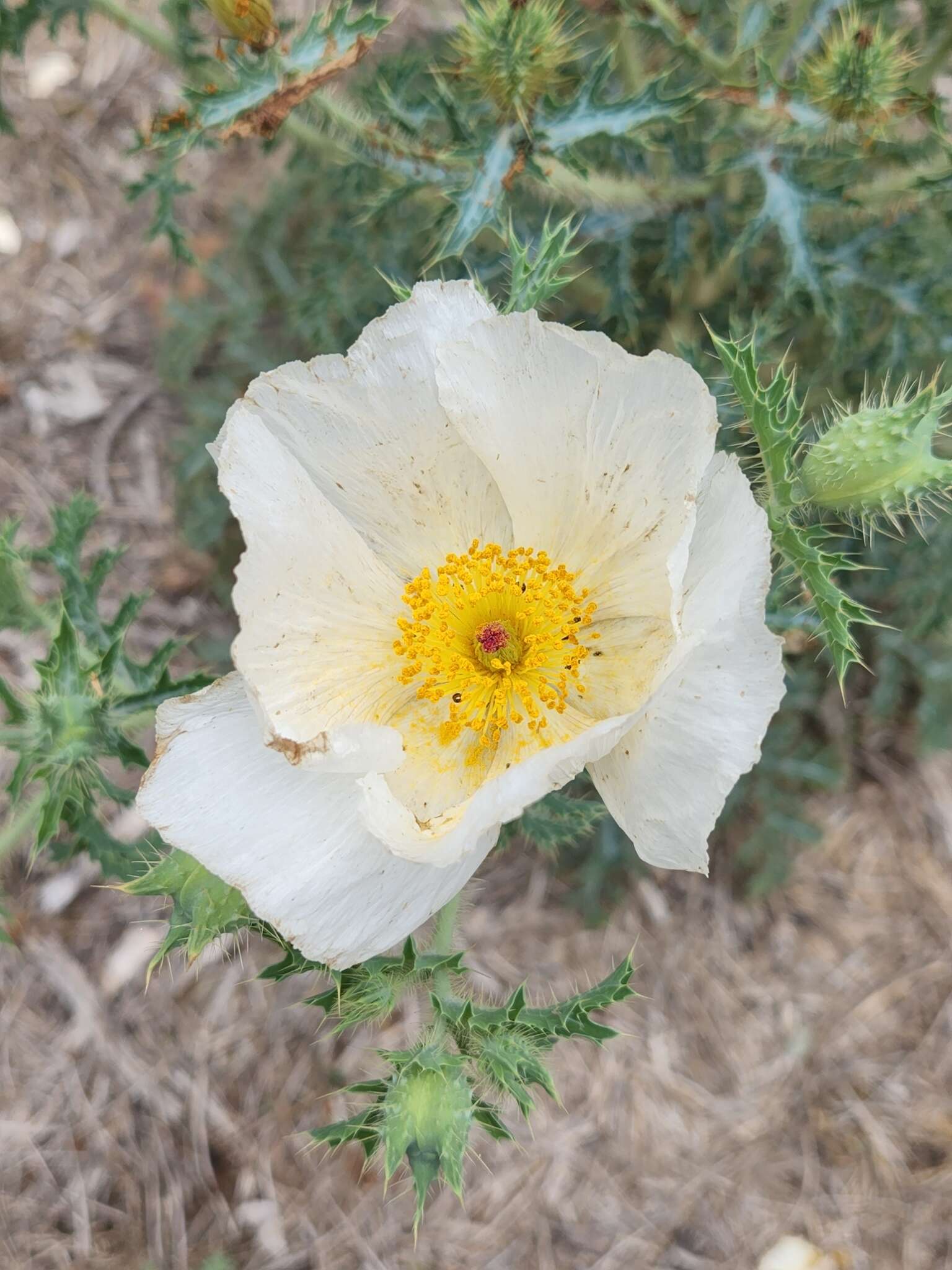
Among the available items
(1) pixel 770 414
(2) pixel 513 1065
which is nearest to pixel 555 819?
(2) pixel 513 1065

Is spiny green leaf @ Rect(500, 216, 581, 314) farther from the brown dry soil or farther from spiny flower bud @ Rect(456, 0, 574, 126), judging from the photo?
the brown dry soil

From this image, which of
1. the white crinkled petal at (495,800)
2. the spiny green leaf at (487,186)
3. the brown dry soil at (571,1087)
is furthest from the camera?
the brown dry soil at (571,1087)

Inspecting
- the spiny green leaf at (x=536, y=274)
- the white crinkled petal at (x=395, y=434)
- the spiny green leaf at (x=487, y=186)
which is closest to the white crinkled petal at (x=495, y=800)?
the white crinkled petal at (x=395, y=434)

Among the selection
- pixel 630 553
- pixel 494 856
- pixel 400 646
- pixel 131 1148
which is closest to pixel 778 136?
pixel 630 553

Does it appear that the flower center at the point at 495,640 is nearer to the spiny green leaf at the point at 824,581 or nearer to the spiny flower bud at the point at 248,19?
the spiny green leaf at the point at 824,581

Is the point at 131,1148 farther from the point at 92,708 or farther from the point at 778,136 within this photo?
the point at 778,136

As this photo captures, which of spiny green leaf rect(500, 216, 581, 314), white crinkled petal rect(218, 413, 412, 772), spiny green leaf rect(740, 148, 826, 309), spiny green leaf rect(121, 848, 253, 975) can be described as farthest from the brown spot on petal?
spiny green leaf rect(740, 148, 826, 309)

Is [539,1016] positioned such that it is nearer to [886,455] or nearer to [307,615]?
[307,615]
